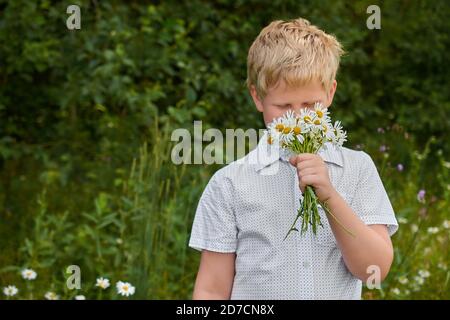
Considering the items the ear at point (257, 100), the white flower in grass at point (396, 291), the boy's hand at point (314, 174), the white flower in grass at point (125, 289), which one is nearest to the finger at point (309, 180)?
the boy's hand at point (314, 174)

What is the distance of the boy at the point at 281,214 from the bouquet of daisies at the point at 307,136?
0.44ft

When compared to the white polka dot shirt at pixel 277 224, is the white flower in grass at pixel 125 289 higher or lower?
lower

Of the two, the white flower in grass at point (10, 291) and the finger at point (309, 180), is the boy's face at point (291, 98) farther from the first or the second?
the white flower in grass at point (10, 291)

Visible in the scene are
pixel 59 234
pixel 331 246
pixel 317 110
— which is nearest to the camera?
pixel 317 110

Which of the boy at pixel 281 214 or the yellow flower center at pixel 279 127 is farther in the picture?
the boy at pixel 281 214

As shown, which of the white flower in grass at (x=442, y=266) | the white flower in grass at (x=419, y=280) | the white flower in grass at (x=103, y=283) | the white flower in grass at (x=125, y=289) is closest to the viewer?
the white flower in grass at (x=125, y=289)

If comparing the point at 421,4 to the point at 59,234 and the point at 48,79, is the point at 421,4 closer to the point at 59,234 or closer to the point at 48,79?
the point at 48,79

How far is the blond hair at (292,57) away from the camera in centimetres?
207

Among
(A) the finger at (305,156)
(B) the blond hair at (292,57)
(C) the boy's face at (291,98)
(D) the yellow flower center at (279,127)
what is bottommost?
(A) the finger at (305,156)

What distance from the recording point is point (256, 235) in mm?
2066

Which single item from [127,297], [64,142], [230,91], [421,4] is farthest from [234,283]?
[421,4]

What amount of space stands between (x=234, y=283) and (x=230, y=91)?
3179 mm

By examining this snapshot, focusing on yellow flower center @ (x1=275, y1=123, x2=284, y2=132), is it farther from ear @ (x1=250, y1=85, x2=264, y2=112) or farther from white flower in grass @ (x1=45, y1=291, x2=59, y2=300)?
white flower in grass @ (x1=45, y1=291, x2=59, y2=300)

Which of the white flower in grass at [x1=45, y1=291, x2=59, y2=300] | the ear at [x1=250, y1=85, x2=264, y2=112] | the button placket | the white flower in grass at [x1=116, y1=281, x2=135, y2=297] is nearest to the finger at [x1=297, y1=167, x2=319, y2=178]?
the button placket
